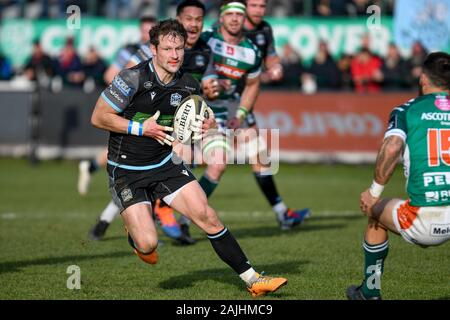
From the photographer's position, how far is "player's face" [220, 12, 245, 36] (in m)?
11.0

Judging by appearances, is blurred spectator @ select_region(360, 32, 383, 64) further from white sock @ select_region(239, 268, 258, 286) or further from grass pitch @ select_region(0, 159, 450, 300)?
white sock @ select_region(239, 268, 258, 286)

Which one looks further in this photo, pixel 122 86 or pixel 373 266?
pixel 122 86

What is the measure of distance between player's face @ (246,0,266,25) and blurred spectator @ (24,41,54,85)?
11397 millimetres

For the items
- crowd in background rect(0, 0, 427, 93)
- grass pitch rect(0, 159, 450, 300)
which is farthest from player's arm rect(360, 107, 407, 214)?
crowd in background rect(0, 0, 427, 93)

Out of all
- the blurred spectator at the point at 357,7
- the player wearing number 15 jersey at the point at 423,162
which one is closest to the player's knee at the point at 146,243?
the player wearing number 15 jersey at the point at 423,162

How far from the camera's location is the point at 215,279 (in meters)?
8.47

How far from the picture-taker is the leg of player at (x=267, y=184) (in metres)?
11.9

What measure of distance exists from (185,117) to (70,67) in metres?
15.2

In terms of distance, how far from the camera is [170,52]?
7.59 metres

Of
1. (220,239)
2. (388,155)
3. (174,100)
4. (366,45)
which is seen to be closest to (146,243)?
(220,239)

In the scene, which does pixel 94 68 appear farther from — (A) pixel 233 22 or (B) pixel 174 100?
(B) pixel 174 100

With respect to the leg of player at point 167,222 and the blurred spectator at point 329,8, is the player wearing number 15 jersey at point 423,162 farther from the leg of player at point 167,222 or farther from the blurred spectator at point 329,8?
the blurred spectator at point 329,8
